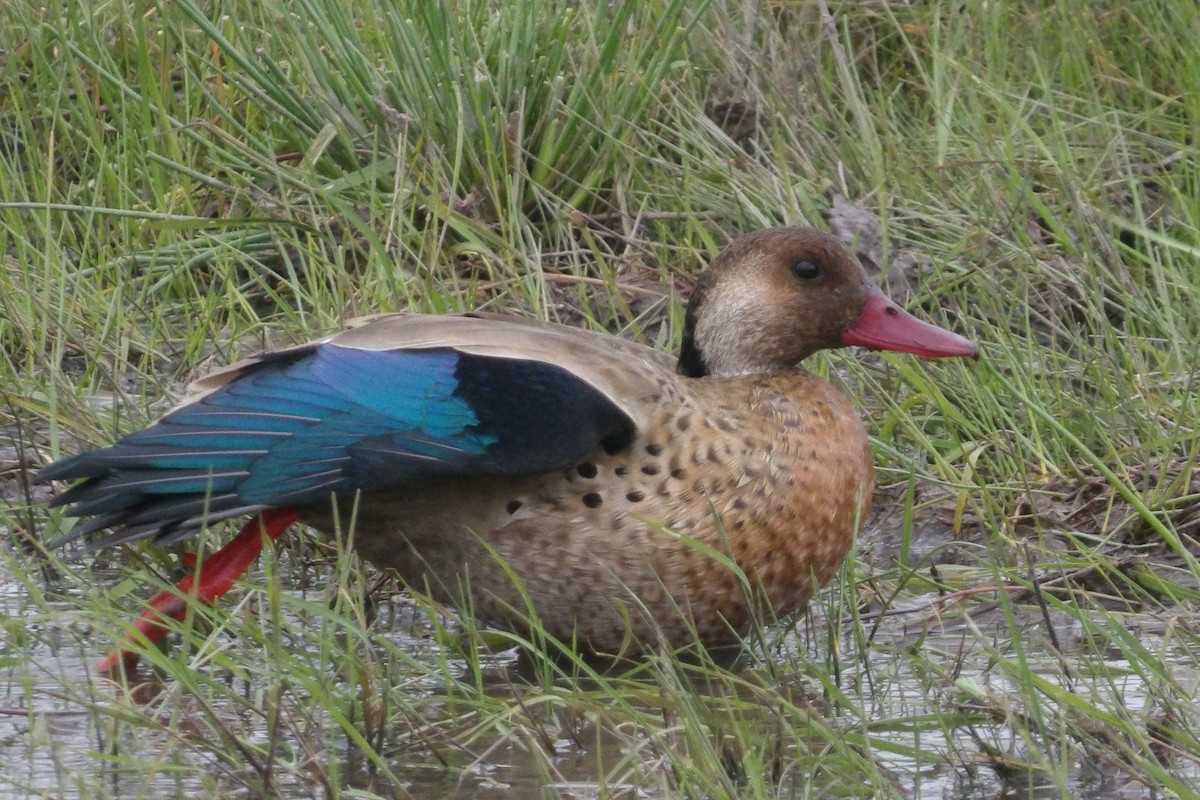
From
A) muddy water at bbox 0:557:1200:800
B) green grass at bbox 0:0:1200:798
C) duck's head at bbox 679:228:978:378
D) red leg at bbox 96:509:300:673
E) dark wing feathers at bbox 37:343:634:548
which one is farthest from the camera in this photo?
duck's head at bbox 679:228:978:378

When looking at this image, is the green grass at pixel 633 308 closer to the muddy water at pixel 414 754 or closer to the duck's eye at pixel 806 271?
the muddy water at pixel 414 754

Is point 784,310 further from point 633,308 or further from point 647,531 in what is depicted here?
point 633,308

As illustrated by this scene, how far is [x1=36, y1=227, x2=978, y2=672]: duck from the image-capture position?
3.81 meters

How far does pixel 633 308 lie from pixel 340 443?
196 cm

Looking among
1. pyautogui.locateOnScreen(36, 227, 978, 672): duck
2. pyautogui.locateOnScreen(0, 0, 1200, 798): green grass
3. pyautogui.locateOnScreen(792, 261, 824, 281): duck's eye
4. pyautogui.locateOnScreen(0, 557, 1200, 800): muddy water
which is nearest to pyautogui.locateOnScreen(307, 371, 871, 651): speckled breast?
pyautogui.locateOnScreen(36, 227, 978, 672): duck

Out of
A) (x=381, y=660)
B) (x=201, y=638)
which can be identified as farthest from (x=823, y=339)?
(x=201, y=638)

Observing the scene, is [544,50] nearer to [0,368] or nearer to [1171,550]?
[0,368]

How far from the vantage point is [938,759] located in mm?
3260

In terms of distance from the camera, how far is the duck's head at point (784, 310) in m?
4.32

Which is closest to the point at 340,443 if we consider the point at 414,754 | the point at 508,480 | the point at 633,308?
the point at 508,480

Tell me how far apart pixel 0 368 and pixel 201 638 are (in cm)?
174

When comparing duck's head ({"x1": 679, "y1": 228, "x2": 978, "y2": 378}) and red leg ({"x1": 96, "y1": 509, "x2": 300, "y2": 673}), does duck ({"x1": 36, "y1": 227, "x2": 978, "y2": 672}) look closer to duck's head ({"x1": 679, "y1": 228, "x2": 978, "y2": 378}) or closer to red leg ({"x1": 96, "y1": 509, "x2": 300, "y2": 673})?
red leg ({"x1": 96, "y1": 509, "x2": 300, "y2": 673})

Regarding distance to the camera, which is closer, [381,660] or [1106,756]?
[1106,756]

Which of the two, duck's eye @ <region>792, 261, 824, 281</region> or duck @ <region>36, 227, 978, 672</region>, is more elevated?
duck's eye @ <region>792, 261, 824, 281</region>
